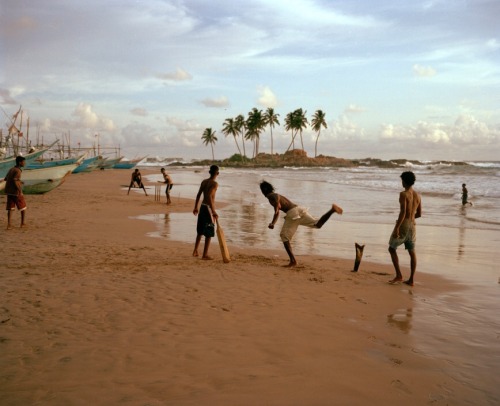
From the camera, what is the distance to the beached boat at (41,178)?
1995cm

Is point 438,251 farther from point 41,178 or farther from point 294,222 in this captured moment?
point 41,178

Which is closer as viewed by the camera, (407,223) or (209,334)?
(209,334)

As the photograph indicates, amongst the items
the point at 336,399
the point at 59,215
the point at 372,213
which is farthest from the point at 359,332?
the point at 372,213

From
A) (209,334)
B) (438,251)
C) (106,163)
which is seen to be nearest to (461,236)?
(438,251)

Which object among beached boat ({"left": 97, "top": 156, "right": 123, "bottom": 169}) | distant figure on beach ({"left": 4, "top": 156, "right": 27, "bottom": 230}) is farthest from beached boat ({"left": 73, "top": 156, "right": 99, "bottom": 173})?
distant figure on beach ({"left": 4, "top": 156, "right": 27, "bottom": 230})

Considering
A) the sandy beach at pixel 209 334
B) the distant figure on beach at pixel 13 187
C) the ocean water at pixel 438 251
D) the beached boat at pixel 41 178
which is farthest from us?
the beached boat at pixel 41 178

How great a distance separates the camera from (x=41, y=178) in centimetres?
2033

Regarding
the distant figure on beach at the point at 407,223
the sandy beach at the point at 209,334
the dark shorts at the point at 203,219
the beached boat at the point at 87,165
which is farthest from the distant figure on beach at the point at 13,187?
the beached boat at the point at 87,165

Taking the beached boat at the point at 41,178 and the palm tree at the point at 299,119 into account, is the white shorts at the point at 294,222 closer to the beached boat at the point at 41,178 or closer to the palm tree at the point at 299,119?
the beached boat at the point at 41,178

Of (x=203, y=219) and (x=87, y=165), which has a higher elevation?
(x=87, y=165)

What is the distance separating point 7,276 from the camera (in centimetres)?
650

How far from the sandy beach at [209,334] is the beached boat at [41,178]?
12.9 meters

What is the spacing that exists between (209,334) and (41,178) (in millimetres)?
18369

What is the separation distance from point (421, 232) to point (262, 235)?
494cm
